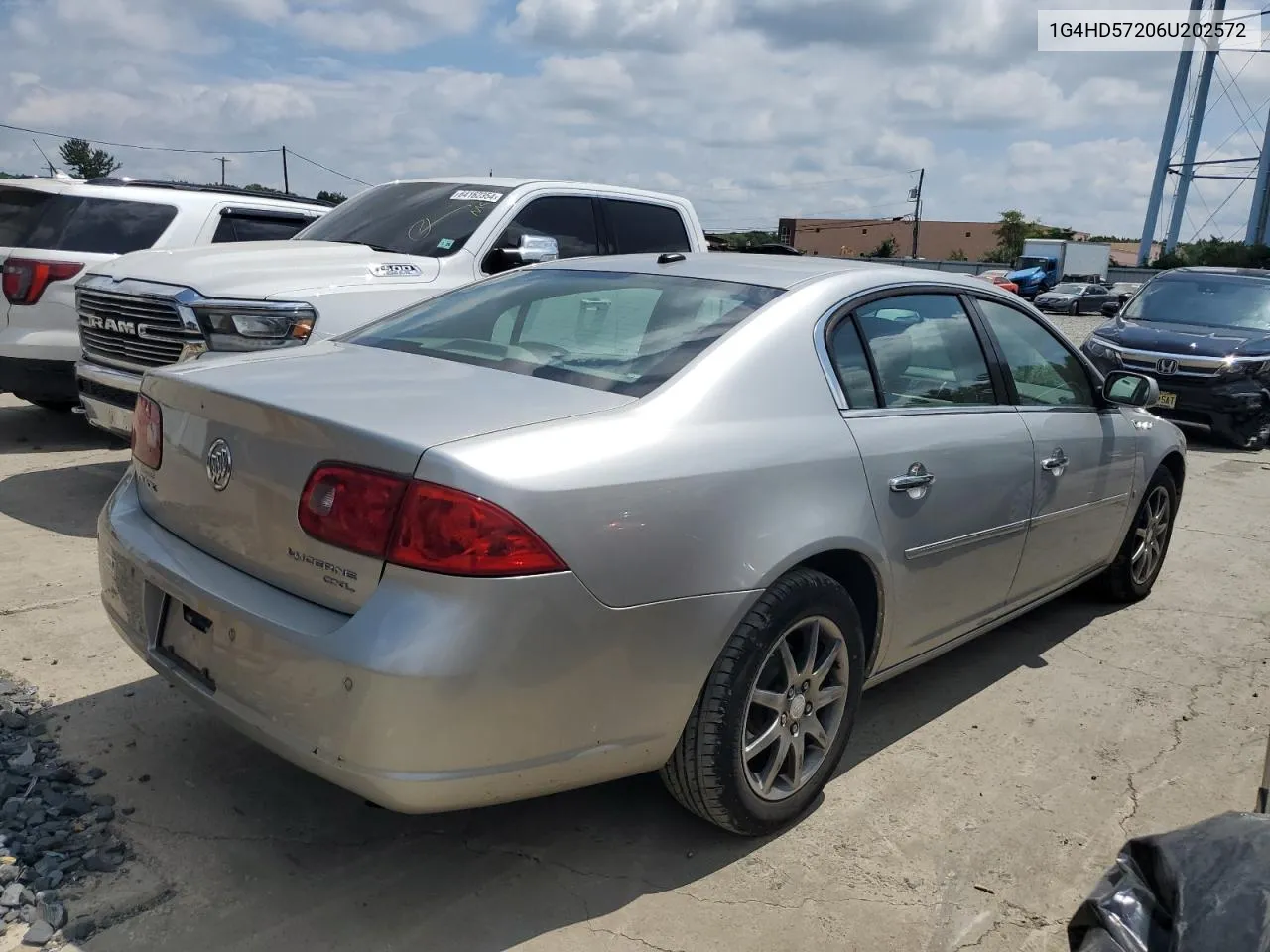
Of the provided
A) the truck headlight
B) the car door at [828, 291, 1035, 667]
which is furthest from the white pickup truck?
the car door at [828, 291, 1035, 667]

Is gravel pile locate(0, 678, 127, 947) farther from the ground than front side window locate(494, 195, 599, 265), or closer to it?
closer to it

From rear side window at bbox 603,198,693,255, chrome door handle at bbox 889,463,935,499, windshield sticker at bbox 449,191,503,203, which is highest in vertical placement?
windshield sticker at bbox 449,191,503,203

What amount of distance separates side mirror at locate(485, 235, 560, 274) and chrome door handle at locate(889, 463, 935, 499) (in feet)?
11.1

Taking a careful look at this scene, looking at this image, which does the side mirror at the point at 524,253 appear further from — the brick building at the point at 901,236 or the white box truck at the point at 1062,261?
the brick building at the point at 901,236

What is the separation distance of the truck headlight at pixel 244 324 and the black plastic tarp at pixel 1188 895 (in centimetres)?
458

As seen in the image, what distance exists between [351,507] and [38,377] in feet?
19.0

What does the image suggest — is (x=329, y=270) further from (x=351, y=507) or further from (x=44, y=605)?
(x=351, y=507)

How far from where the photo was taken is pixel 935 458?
348 cm

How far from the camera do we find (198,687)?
9.05 ft

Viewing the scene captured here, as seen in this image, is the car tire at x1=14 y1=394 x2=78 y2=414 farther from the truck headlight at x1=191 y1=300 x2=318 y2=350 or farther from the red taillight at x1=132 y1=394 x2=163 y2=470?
the red taillight at x1=132 y1=394 x2=163 y2=470

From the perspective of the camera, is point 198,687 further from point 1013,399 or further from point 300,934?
point 1013,399

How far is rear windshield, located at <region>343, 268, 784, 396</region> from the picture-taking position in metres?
3.03

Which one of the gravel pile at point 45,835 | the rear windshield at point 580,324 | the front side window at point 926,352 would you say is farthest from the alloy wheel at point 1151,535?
the gravel pile at point 45,835

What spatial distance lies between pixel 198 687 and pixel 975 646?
334 centimetres
